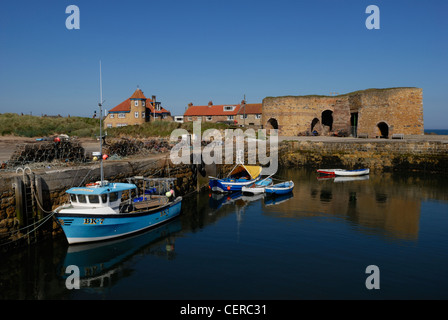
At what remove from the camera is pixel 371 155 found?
38031 mm

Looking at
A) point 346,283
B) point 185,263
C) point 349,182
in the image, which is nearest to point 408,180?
point 349,182

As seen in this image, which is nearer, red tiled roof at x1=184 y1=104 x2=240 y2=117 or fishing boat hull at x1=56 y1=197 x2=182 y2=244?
fishing boat hull at x1=56 y1=197 x2=182 y2=244

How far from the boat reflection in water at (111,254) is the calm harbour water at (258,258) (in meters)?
0.04

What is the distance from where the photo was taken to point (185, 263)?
1205cm

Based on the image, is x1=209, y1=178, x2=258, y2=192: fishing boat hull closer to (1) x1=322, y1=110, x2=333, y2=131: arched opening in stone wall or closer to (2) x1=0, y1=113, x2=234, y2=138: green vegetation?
(2) x1=0, y1=113, x2=234, y2=138: green vegetation

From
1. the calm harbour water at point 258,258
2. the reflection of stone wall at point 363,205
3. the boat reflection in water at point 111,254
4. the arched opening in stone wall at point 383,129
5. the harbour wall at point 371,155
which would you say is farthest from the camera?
the arched opening in stone wall at point 383,129

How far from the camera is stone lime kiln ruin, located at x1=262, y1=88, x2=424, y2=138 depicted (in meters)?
41.4

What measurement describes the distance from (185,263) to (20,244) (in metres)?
6.55

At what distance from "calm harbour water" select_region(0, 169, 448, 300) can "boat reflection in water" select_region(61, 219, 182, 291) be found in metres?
0.04

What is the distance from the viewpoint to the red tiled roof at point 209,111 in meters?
70.6

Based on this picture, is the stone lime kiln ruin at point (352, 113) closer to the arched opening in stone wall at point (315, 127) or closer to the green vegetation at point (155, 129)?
the arched opening in stone wall at point (315, 127)

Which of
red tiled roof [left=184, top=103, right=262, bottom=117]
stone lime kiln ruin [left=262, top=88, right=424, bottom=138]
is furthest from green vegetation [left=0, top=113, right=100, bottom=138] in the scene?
stone lime kiln ruin [left=262, top=88, right=424, bottom=138]

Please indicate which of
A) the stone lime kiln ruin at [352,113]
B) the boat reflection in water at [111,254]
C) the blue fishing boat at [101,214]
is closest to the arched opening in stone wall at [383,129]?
the stone lime kiln ruin at [352,113]

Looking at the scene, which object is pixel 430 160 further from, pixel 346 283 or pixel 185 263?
pixel 185 263
